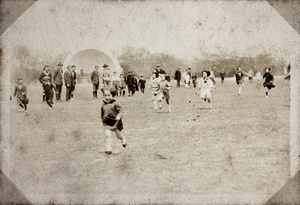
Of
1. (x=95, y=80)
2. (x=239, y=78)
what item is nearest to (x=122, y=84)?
(x=95, y=80)

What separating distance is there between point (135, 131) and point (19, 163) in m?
1.99

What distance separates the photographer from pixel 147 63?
5875mm

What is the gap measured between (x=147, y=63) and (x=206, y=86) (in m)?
1.17

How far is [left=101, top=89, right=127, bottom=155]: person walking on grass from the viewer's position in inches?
216

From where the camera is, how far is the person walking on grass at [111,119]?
18.0ft

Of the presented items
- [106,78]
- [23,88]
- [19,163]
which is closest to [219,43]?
[106,78]

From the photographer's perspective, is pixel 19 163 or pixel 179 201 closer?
pixel 179 201

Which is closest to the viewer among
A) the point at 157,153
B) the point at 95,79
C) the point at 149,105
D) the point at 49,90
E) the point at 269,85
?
the point at 157,153

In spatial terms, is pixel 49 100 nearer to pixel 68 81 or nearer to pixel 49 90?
pixel 49 90

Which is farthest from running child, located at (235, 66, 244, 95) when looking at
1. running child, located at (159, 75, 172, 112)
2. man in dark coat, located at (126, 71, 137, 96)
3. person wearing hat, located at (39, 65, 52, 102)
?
person wearing hat, located at (39, 65, 52, 102)

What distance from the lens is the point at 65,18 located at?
18.7ft

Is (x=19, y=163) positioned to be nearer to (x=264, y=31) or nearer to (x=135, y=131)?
(x=135, y=131)

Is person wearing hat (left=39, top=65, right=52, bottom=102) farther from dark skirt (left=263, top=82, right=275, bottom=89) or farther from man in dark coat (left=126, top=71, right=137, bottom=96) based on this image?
dark skirt (left=263, top=82, right=275, bottom=89)

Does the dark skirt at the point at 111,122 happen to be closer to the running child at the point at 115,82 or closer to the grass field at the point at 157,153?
the grass field at the point at 157,153
